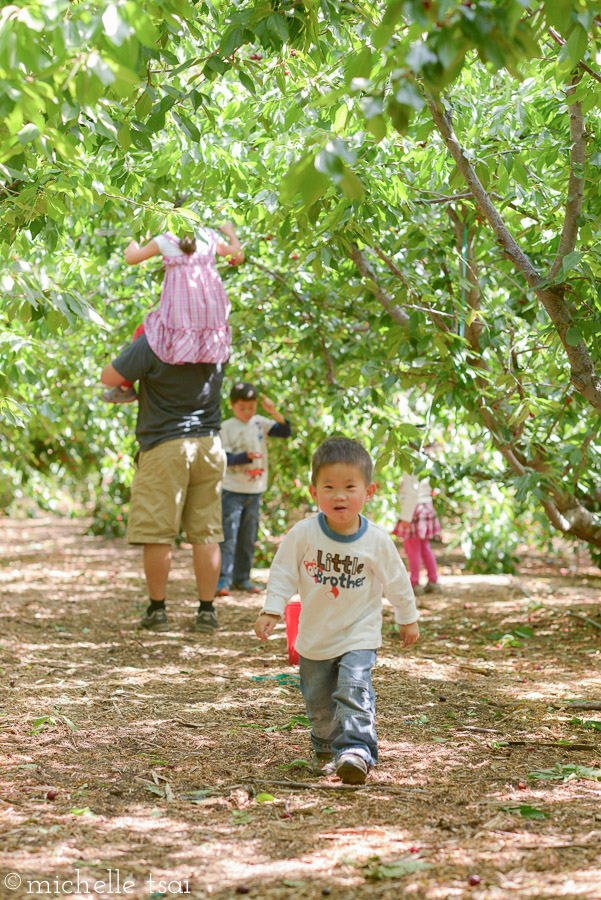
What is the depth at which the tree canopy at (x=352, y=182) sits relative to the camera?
71.4 inches

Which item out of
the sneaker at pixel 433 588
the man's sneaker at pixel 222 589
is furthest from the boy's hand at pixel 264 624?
the sneaker at pixel 433 588

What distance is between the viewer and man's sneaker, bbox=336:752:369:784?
257 cm

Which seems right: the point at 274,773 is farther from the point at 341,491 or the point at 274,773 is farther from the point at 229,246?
the point at 229,246

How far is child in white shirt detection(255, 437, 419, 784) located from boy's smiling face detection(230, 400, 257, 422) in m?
3.63

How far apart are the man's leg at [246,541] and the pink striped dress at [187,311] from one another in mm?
2273

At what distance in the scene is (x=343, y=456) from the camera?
2.88 meters

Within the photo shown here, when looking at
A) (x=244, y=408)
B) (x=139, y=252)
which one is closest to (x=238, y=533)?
(x=244, y=408)

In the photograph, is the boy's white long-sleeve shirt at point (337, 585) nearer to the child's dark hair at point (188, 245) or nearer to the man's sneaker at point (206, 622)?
the man's sneaker at point (206, 622)

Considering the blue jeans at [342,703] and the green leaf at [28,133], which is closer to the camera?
the green leaf at [28,133]

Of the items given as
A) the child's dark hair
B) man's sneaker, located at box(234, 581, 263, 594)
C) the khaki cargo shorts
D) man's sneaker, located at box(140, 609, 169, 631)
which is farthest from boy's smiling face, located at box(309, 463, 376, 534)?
man's sneaker, located at box(234, 581, 263, 594)

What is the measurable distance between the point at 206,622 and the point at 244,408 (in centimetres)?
202

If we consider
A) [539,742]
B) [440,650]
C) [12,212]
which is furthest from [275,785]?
[440,650]

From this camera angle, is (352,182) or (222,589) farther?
(222,589)

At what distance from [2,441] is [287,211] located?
20.0ft
